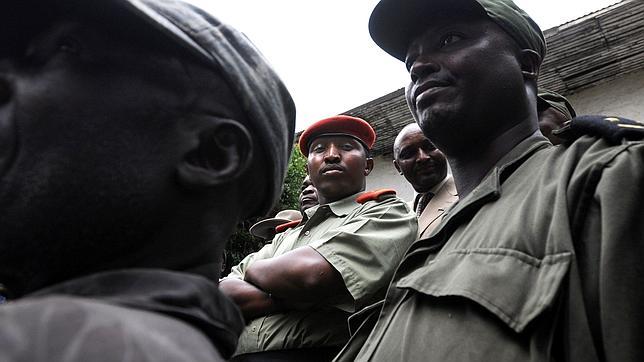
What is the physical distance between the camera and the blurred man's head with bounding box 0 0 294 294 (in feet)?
3.05

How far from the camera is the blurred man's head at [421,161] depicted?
3682 mm

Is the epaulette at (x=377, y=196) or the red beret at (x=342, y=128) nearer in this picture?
the epaulette at (x=377, y=196)

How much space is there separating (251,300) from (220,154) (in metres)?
1.47

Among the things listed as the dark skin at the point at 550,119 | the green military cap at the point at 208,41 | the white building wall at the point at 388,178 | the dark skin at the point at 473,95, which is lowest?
the white building wall at the point at 388,178

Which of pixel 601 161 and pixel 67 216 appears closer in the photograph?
pixel 67 216

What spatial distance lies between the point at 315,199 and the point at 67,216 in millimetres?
3705

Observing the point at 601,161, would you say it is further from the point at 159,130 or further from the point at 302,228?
the point at 302,228

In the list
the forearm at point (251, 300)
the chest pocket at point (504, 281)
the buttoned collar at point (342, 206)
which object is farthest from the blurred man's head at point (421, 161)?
the chest pocket at point (504, 281)

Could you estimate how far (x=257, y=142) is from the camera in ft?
3.78

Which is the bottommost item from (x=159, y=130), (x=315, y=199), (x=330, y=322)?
(x=315, y=199)

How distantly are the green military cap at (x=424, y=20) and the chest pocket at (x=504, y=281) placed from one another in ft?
3.29

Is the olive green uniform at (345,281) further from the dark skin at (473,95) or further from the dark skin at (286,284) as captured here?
the dark skin at (473,95)

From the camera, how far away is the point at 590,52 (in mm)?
6145

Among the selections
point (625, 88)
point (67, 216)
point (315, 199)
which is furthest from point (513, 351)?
point (625, 88)
